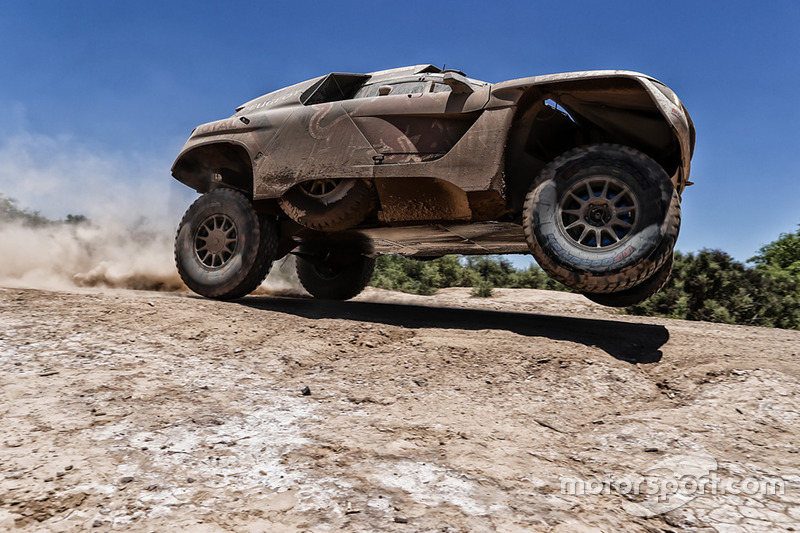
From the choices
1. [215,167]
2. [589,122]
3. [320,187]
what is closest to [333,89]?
[320,187]

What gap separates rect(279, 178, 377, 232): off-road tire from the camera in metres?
4.41

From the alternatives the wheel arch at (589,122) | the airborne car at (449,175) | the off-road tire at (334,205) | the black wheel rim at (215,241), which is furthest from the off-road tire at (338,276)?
the wheel arch at (589,122)

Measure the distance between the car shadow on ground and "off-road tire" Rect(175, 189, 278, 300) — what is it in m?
0.35

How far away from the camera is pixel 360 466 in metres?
1.85

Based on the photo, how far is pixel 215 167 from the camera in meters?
5.63

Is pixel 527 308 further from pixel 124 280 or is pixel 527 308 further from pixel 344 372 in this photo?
pixel 124 280

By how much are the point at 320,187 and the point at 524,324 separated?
231 cm

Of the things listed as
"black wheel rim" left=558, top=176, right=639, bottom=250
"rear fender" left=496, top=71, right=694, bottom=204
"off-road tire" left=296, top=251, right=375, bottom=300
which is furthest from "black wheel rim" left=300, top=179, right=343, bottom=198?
"off-road tire" left=296, top=251, right=375, bottom=300

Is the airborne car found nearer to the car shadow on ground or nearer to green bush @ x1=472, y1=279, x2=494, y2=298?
the car shadow on ground

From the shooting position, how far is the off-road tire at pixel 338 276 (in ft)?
23.1

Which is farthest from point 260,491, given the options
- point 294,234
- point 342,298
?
point 342,298

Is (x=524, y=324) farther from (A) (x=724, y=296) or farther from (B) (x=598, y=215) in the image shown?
(A) (x=724, y=296)

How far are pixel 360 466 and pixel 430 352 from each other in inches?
66.5

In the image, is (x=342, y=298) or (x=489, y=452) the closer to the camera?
(x=489, y=452)
